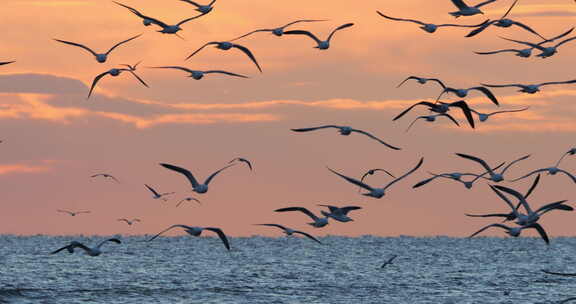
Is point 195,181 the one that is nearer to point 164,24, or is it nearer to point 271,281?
point 164,24

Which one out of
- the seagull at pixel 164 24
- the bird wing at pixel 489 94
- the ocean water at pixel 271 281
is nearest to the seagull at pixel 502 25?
the bird wing at pixel 489 94

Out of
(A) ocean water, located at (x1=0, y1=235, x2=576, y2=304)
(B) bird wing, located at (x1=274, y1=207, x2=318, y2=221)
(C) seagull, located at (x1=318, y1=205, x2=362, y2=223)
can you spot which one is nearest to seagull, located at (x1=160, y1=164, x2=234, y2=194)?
(B) bird wing, located at (x1=274, y1=207, x2=318, y2=221)

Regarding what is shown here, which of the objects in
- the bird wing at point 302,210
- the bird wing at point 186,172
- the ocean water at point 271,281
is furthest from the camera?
the ocean water at point 271,281

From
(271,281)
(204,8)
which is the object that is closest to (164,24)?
(204,8)

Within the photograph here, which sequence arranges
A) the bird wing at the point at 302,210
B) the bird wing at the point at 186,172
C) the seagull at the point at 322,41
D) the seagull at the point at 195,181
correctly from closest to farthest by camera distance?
the bird wing at the point at 186,172 < the bird wing at the point at 302,210 < the seagull at the point at 195,181 < the seagull at the point at 322,41

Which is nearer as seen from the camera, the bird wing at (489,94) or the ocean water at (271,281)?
the bird wing at (489,94)

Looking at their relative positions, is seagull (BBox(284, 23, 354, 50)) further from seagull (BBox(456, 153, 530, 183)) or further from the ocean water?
the ocean water

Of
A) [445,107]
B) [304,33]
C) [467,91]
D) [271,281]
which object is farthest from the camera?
[271,281]

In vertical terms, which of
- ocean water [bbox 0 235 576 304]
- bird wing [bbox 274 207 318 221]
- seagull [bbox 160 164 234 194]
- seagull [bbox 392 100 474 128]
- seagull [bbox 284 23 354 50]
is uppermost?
seagull [bbox 284 23 354 50]

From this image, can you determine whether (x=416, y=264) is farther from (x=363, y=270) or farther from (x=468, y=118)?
(x=468, y=118)

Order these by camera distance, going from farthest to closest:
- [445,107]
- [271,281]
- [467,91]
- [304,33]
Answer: [271,281] → [304,33] → [467,91] → [445,107]

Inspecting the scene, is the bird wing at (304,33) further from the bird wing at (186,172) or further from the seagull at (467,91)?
the bird wing at (186,172)

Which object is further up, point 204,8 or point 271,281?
point 204,8

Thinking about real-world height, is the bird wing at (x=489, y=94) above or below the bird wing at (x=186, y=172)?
above
